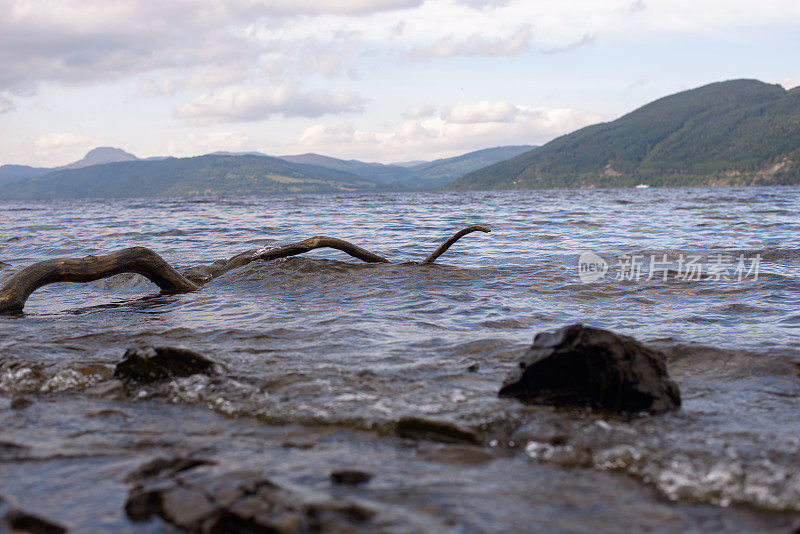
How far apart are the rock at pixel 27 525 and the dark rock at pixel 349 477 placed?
1301 mm

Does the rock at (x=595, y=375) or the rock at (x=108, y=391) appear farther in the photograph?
the rock at (x=108, y=391)

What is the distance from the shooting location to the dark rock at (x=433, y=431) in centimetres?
390

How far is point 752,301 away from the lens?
8.69m

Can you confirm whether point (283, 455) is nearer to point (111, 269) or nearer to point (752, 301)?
point (111, 269)

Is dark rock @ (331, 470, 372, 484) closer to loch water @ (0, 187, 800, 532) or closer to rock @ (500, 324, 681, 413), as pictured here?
loch water @ (0, 187, 800, 532)

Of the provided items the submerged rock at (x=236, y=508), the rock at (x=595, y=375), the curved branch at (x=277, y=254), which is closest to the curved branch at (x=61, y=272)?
the curved branch at (x=277, y=254)

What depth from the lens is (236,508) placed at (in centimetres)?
276

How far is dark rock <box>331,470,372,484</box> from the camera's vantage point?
3229 millimetres

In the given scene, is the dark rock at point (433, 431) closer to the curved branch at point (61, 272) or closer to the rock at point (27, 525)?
the rock at point (27, 525)

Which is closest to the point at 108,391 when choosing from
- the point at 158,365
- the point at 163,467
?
the point at 158,365

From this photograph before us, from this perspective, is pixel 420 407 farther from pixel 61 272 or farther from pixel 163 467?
pixel 61 272

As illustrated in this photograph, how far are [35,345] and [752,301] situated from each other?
9498 mm

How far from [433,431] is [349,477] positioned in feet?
3.02

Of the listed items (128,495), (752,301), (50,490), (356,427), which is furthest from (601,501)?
(752,301)
